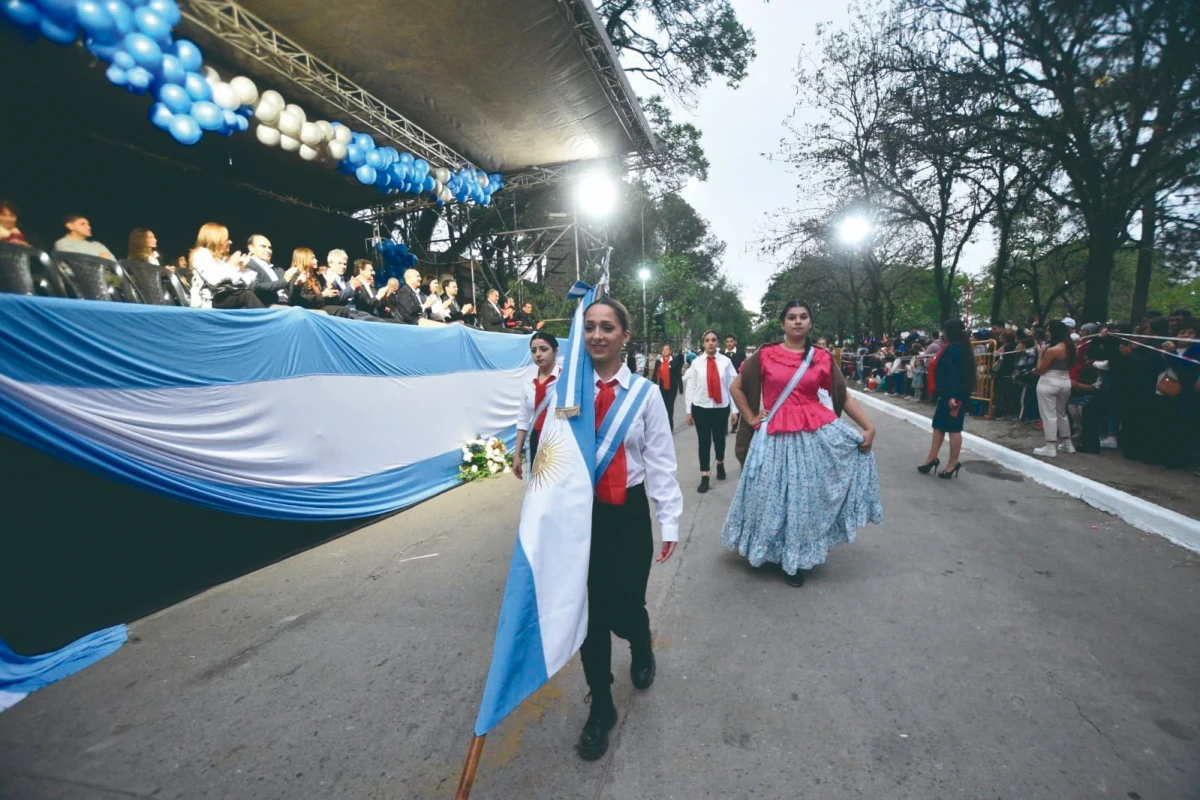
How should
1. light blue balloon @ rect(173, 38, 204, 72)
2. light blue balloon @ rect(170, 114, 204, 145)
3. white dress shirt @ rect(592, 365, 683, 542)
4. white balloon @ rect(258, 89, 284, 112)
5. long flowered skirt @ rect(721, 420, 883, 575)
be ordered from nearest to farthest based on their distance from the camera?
white dress shirt @ rect(592, 365, 683, 542), long flowered skirt @ rect(721, 420, 883, 575), light blue balloon @ rect(173, 38, 204, 72), light blue balloon @ rect(170, 114, 204, 145), white balloon @ rect(258, 89, 284, 112)

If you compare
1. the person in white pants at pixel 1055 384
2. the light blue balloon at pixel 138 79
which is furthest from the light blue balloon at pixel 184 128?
the person in white pants at pixel 1055 384

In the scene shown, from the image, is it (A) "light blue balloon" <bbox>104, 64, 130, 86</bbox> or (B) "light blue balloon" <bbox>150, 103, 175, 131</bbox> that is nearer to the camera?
(A) "light blue balloon" <bbox>104, 64, 130, 86</bbox>

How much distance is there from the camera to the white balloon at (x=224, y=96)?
6.59 meters

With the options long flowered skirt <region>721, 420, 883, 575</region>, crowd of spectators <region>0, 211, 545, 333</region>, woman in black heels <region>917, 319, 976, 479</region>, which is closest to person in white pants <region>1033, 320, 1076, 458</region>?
woman in black heels <region>917, 319, 976, 479</region>

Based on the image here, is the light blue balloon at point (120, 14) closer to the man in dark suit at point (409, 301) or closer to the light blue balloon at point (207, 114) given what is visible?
the light blue balloon at point (207, 114)

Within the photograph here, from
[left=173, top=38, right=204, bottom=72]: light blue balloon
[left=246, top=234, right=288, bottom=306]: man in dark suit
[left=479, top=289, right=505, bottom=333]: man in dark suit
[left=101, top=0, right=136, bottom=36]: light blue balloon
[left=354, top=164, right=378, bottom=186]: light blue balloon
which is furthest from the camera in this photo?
[left=479, top=289, right=505, bottom=333]: man in dark suit

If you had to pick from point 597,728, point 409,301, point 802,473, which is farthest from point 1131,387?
point 409,301

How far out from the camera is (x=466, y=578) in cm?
384

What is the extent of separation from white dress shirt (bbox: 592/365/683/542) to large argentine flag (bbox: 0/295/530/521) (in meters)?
3.43

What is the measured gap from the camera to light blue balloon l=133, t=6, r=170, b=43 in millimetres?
5160

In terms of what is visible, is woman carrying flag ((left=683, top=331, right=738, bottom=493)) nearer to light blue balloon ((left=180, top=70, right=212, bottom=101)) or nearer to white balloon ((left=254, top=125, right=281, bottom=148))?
light blue balloon ((left=180, top=70, right=212, bottom=101))

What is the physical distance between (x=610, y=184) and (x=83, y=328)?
11.8 m

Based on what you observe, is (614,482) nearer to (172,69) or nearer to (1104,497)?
(1104,497)

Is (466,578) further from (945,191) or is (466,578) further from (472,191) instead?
(945,191)
